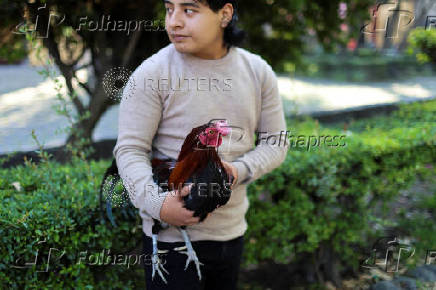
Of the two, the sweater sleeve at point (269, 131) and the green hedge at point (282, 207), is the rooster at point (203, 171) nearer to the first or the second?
the sweater sleeve at point (269, 131)

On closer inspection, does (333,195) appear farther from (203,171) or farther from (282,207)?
(203,171)

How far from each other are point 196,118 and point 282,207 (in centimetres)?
144

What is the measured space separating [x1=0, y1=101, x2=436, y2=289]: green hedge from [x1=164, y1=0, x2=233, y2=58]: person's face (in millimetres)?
1042

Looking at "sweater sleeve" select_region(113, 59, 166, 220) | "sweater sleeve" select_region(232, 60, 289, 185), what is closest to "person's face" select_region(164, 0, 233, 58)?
"sweater sleeve" select_region(113, 59, 166, 220)

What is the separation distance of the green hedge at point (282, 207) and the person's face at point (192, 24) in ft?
3.42

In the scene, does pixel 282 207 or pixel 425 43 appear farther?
pixel 425 43

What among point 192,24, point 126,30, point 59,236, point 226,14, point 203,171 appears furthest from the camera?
point 126,30

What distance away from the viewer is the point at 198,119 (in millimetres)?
1688

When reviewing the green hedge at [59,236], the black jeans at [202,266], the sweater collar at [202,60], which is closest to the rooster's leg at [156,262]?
the black jeans at [202,266]

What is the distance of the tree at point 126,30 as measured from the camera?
12.1 feet

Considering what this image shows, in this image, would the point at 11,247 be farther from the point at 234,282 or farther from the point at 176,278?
the point at 234,282

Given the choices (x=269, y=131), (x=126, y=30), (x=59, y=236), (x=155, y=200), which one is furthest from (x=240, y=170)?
(x=126, y=30)

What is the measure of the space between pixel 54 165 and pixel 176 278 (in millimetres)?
1579

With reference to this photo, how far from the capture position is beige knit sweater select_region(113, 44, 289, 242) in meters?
1.62
